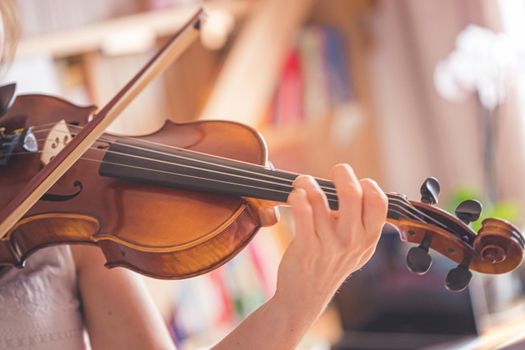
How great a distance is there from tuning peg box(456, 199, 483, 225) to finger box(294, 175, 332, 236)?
0.16m

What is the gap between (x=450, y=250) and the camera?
2.77 ft

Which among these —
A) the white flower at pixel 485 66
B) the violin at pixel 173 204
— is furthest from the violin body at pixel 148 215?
the white flower at pixel 485 66

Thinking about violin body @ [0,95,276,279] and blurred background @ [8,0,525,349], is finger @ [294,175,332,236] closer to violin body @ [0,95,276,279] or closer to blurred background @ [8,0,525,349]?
violin body @ [0,95,276,279]

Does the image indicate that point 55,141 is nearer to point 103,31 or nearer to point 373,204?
point 373,204

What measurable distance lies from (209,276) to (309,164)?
0.60m

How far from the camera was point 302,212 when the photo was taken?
77 centimetres

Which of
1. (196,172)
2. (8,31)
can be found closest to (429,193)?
(196,172)

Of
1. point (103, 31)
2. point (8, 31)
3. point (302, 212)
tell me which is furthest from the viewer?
point (103, 31)

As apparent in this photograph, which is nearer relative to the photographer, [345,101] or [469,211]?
[469,211]

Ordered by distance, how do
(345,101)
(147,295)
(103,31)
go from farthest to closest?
1. (345,101)
2. (103,31)
3. (147,295)

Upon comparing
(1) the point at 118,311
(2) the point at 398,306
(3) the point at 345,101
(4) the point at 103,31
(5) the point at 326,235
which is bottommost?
(2) the point at 398,306

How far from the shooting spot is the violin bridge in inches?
38.9

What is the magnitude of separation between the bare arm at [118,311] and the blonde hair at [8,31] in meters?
0.39

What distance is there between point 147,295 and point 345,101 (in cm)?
158
